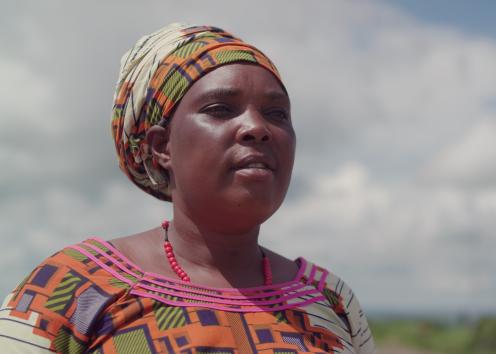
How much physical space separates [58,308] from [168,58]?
42.8 inches

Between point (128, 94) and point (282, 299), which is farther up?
point (128, 94)

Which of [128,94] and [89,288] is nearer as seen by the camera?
[89,288]

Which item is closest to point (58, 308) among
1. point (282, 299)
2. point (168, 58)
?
point (282, 299)

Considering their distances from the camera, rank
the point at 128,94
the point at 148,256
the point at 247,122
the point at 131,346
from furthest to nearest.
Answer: the point at 128,94
the point at 148,256
the point at 247,122
the point at 131,346

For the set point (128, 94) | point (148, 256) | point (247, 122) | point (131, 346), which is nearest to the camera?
point (131, 346)

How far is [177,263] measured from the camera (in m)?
2.73

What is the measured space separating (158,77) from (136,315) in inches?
37.9

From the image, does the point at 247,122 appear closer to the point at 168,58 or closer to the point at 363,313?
the point at 168,58

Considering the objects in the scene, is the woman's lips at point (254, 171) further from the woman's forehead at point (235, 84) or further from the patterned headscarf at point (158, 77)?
the patterned headscarf at point (158, 77)

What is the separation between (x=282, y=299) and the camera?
2.75m

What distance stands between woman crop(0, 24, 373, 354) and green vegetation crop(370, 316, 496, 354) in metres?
12.7

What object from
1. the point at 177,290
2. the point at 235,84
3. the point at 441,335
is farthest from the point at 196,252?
the point at 441,335

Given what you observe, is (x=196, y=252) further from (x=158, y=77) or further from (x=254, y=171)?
(x=158, y=77)

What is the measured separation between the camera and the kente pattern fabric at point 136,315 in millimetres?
2381
